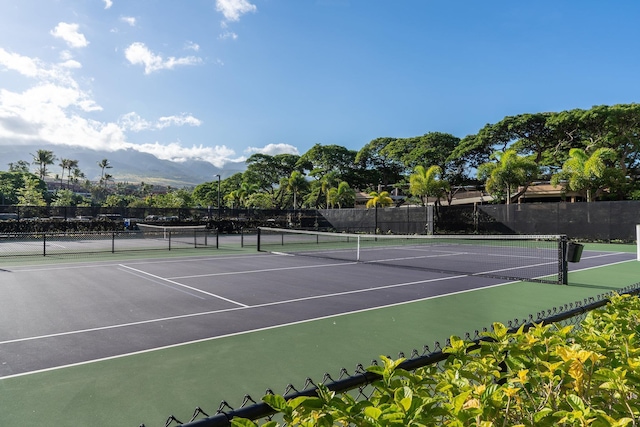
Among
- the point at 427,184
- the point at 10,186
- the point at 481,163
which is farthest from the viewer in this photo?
the point at 10,186

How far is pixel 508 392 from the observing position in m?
1.64

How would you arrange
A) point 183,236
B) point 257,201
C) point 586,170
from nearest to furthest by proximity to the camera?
point 183,236, point 586,170, point 257,201

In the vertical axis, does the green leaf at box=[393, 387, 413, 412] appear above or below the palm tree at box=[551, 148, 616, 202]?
below

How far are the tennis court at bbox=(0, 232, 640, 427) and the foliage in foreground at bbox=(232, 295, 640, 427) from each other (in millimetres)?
2720

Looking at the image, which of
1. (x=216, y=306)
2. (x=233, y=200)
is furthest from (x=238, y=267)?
(x=233, y=200)

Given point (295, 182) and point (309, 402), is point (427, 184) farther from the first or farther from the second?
point (309, 402)

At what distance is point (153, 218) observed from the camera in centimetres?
3278

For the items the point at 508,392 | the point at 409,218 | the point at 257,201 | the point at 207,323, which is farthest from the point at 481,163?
the point at 508,392

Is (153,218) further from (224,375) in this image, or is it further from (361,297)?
(224,375)

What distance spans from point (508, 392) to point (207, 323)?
5.95m

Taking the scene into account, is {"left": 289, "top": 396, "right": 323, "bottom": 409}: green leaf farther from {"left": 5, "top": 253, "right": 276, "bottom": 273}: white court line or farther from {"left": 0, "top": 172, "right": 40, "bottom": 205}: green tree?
{"left": 0, "top": 172, "right": 40, "bottom": 205}: green tree

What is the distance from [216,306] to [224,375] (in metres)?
3.55

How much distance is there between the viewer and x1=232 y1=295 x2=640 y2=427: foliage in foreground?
1.43m

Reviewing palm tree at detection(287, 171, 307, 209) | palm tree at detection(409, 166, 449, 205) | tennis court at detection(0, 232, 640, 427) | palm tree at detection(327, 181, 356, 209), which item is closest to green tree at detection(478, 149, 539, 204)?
palm tree at detection(409, 166, 449, 205)
